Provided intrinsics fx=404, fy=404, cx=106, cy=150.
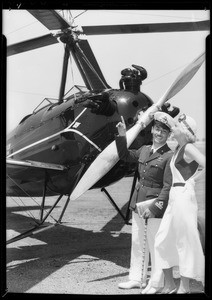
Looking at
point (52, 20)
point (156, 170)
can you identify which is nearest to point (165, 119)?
point (156, 170)

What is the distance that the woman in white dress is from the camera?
375cm

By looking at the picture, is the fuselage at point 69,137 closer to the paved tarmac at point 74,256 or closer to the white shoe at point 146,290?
the paved tarmac at point 74,256

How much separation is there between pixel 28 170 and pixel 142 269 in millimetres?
2534

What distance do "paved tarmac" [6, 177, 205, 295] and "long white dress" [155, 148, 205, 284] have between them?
44 cm

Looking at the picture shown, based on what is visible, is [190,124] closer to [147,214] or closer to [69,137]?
[147,214]

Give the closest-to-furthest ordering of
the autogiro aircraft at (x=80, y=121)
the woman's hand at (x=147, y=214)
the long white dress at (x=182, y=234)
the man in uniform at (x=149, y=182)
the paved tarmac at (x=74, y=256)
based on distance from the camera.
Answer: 1. the long white dress at (x=182, y=234)
2. the woman's hand at (x=147, y=214)
3. the man in uniform at (x=149, y=182)
4. the paved tarmac at (x=74, y=256)
5. the autogiro aircraft at (x=80, y=121)

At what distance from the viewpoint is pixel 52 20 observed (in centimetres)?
560

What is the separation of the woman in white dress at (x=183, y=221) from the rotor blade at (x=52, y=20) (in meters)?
2.45

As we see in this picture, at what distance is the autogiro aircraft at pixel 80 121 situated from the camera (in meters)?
4.97

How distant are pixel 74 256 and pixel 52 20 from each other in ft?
11.0

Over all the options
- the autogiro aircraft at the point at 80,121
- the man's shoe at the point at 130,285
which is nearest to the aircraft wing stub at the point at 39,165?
the autogiro aircraft at the point at 80,121

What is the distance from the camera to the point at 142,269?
13.5ft

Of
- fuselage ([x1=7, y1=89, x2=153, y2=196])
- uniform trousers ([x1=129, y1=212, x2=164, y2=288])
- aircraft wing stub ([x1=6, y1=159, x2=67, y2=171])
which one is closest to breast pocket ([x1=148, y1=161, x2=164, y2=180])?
uniform trousers ([x1=129, y1=212, x2=164, y2=288])

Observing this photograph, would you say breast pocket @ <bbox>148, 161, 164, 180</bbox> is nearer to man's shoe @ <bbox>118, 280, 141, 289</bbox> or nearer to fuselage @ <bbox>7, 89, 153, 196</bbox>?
fuselage @ <bbox>7, 89, 153, 196</bbox>
